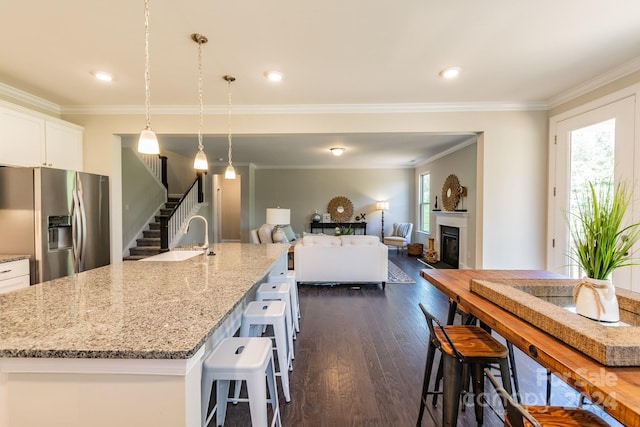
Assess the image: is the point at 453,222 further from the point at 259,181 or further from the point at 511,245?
the point at 259,181

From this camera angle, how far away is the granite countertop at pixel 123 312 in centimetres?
92

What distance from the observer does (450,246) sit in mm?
6535

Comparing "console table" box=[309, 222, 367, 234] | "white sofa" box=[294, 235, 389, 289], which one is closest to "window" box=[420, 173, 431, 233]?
"console table" box=[309, 222, 367, 234]

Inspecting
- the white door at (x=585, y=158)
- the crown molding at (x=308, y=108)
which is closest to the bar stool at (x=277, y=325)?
the white door at (x=585, y=158)

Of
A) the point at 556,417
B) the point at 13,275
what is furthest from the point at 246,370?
the point at 13,275

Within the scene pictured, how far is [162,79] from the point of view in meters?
Result: 2.88

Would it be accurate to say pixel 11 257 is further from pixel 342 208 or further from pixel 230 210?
pixel 230 210

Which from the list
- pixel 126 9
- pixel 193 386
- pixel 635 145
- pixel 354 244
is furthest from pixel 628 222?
pixel 126 9

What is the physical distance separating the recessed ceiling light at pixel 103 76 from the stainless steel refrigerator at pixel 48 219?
3.29 feet

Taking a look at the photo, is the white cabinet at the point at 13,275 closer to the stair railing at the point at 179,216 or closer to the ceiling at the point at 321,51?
the ceiling at the point at 321,51

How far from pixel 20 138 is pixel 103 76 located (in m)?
1.03

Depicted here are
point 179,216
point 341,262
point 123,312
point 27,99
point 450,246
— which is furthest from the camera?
point 450,246

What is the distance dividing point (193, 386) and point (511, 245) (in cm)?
377

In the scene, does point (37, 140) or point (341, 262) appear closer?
point (37, 140)
